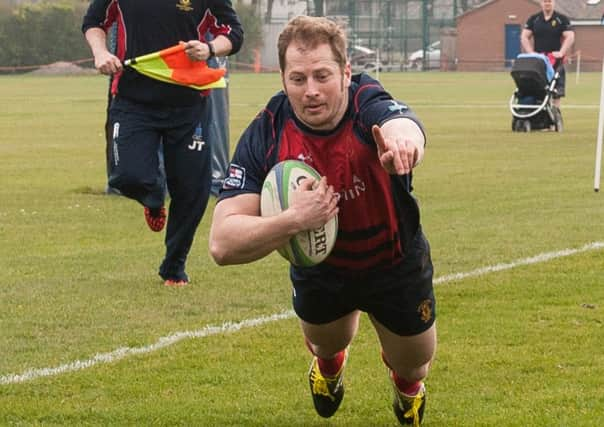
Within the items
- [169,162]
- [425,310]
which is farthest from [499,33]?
[425,310]

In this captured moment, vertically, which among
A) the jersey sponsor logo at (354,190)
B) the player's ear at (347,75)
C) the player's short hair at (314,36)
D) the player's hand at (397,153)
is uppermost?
the player's short hair at (314,36)

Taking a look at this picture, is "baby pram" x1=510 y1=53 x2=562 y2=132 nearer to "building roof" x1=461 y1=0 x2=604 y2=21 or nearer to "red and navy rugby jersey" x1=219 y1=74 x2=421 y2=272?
"red and navy rugby jersey" x1=219 y1=74 x2=421 y2=272

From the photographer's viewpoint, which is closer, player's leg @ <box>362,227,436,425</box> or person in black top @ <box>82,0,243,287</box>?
player's leg @ <box>362,227,436,425</box>

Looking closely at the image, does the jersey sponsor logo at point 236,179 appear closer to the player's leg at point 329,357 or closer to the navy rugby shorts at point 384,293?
the navy rugby shorts at point 384,293

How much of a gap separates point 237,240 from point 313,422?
1.48 metres

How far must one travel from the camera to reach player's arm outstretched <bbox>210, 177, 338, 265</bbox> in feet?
15.0

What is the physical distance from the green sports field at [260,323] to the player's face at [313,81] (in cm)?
159

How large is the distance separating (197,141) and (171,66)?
0.54 meters

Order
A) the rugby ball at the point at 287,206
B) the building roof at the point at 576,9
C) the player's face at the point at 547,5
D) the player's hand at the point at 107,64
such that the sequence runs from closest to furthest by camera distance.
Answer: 1. the rugby ball at the point at 287,206
2. the player's hand at the point at 107,64
3. the player's face at the point at 547,5
4. the building roof at the point at 576,9

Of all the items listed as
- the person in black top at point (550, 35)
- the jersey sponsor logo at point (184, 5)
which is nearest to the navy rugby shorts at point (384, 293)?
the jersey sponsor logo at point (184, 5)

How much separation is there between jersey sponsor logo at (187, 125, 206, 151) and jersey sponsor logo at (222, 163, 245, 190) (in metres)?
4.15

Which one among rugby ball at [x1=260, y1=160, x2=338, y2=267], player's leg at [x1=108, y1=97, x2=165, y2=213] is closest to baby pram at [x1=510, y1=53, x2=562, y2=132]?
player's leg at [x1=108, y1=97, x2=165, y2=213]

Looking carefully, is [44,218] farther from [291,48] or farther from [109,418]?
[291,48]

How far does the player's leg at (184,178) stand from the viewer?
9078 millimetres
